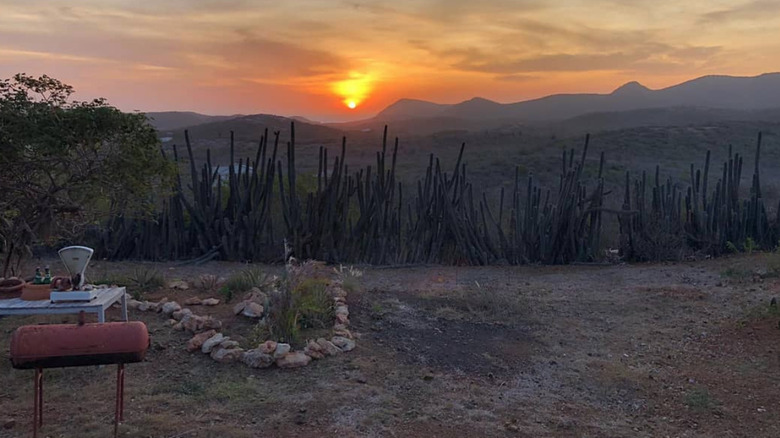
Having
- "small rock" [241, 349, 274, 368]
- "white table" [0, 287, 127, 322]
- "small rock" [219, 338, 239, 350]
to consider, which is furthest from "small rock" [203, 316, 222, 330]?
"white table" [0, 287, 127, 322]

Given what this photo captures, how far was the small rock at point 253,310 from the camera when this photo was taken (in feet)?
20.3

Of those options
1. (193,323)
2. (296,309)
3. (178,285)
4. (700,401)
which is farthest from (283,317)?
(700,401)

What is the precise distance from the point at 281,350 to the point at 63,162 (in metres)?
2.51

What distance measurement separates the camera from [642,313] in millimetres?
7195

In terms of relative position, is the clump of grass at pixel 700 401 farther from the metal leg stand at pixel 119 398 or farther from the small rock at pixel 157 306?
the small rock at pixel 157 306

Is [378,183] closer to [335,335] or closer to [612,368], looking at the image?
[335,335]

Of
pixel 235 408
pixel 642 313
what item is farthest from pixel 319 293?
pixel 642 313

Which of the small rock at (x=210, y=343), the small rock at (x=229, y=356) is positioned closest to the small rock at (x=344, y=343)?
the small rock at (x=229, y=356)

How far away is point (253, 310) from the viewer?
623 centimetres

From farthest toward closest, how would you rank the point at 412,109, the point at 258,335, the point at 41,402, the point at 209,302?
the point at 412,109
the point at 209,302
the point at 258,335
the point at 41,402

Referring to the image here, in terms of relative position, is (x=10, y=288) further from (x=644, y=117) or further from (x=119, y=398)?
(x=644, y=117)

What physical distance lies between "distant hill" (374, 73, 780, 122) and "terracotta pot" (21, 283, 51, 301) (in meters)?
92.4

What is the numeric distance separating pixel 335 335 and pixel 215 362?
110 cm

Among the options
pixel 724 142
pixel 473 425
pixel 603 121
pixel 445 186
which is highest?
pixel 603 121
